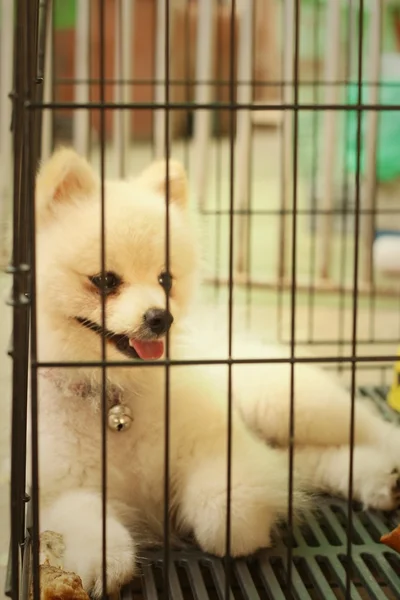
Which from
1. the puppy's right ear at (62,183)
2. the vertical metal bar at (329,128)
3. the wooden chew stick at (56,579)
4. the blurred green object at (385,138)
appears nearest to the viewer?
the wooden chew stick at (56,579)

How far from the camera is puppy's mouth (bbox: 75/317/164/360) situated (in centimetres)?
134

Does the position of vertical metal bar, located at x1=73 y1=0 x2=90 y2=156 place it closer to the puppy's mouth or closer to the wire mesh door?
the wire mesh door

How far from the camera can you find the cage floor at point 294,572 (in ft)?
4.18

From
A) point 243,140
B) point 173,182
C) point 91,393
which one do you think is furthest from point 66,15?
point 91,393

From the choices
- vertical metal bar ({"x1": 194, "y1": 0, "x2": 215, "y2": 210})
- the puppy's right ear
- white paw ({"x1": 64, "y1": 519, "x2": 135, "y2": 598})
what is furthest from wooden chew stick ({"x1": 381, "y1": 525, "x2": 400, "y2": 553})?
vertical metal bar ({"x1": 194, "y1": 0, "x2": 215, "y2": 210})

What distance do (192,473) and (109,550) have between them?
8.1 inches

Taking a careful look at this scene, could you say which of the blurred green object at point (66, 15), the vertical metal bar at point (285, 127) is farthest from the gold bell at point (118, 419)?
the blurred green object at point (66, 15)

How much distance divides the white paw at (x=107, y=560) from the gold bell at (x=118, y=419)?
0.56ft

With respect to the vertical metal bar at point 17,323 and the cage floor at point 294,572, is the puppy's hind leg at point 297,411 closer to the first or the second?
the cage floor at point 294,572

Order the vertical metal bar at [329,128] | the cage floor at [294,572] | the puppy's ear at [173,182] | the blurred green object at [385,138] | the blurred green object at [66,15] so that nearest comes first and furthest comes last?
1. the cage floor at [294,572]
2. the puppy's ear at [173,182]
3. the vertical metal bar at [329,128]
4. the blurred green object at [385,138]
5. the blurred green object at [66,15]

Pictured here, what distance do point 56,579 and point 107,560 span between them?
0.11 m

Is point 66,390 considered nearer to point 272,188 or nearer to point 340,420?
point 340,420

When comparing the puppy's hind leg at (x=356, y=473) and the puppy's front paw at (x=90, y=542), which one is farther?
the puppy's hind leg at (x=356, y=473)

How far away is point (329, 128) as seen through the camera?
140 inches
